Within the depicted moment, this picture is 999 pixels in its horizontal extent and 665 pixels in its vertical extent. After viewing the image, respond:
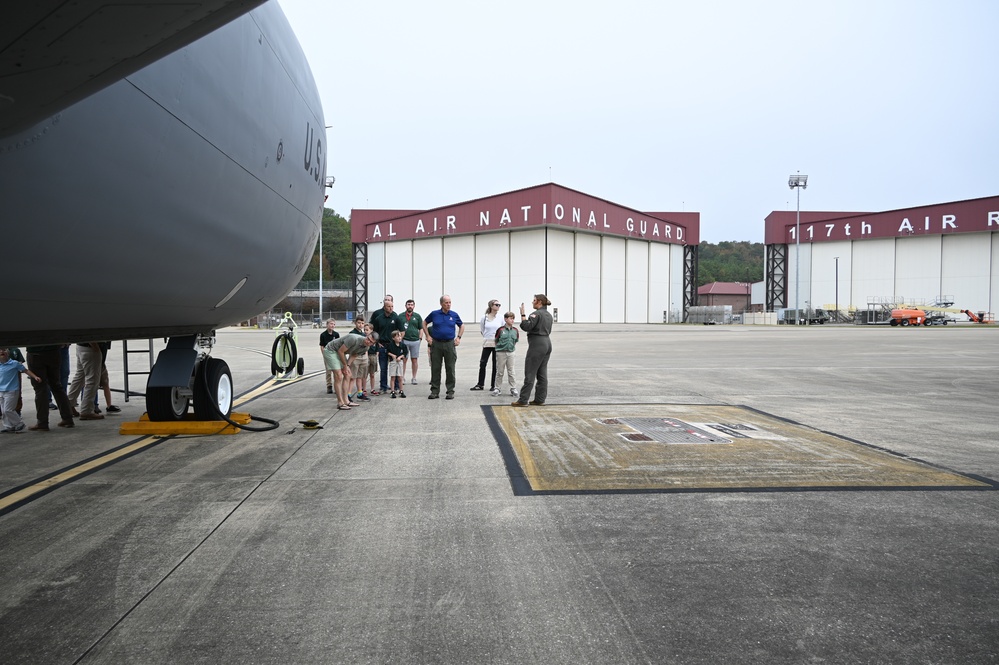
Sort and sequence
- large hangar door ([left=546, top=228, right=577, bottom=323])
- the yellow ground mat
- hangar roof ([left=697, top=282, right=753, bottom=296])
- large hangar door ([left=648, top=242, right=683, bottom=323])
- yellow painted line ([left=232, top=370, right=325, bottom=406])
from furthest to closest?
hangar roof ([left=697, top=282, right=753, bottom=296]), large hangar door ([left=648, top=242, right=683, bottom=323]), large hangar door ([left=546, top=228, right=577, bottom=323]), yellow painted line ([left=232, top=370, right=325, bottom=406]), the yellow ground mat

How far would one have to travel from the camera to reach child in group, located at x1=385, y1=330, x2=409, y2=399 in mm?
11578

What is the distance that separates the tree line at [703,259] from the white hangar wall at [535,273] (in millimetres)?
9274

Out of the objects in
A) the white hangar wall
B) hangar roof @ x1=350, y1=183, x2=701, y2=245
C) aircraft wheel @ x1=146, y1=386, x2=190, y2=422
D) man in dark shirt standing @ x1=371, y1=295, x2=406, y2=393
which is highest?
hangar roof @ x1=350, y1=183, x2=701, y2=245

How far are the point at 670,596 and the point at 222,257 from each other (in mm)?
4205

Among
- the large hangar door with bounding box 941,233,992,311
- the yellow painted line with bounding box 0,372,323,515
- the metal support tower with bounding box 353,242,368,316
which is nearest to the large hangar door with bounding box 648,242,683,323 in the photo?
the large hangar door with bounding box 941,233,992,311

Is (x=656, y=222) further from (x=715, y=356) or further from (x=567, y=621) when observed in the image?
(x=567, y=621)

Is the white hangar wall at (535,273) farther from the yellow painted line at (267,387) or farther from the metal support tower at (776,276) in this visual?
the yellow painted line at (267,387)

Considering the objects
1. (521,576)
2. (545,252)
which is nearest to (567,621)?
(521,576)

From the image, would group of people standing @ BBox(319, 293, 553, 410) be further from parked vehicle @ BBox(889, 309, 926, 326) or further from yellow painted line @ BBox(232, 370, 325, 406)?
parked vehicle @ BBox(889, 309, 926, 326)

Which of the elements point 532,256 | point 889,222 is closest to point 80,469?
point 532,256

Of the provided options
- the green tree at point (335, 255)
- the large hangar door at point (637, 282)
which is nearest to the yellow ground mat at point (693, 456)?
the large hangar door at point (637, 282)

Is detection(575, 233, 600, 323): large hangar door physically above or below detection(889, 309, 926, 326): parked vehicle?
above

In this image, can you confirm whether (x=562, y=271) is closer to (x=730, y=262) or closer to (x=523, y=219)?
(x=523, y=219)

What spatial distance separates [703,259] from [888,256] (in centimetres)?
8127
